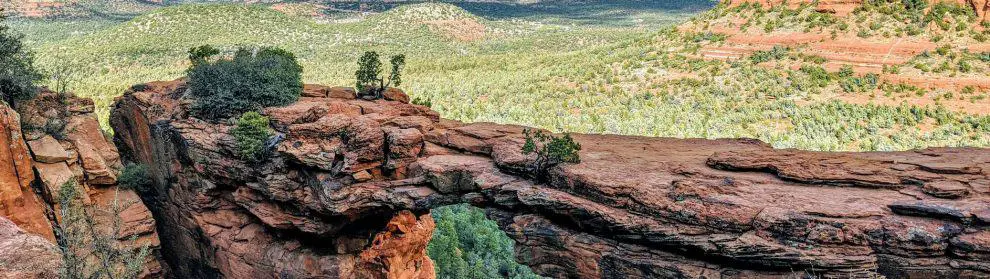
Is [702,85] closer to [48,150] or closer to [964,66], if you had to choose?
[964,66]

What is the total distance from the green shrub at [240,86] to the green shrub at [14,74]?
563 centimetres

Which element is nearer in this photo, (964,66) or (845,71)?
(964,66)

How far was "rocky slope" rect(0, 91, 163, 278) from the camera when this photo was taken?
774 inches

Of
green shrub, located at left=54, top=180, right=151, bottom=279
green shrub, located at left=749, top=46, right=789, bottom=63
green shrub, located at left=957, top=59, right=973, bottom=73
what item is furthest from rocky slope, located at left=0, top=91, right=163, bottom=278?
green shrub, located at left=749, top=46, right=789, bottom=63

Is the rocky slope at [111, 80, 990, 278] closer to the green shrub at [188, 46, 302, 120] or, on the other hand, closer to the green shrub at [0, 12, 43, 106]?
the green shrub at [188, 46, 302, 120]

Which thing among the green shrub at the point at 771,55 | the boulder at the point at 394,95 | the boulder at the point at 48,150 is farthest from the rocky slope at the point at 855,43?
the boulder at the point at 48,150

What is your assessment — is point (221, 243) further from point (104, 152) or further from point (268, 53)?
point (268, 53)

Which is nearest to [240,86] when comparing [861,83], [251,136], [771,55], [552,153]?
[251,136]

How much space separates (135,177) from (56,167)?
2754 millimetres

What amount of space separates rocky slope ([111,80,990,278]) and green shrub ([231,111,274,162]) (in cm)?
49

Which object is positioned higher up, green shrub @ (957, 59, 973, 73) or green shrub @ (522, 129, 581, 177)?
green shrub @ (522, 129, 581, 177)

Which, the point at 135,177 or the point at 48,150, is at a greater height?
the point at 48,150

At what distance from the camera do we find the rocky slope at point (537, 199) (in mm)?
13586

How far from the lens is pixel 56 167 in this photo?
73.2 feet
